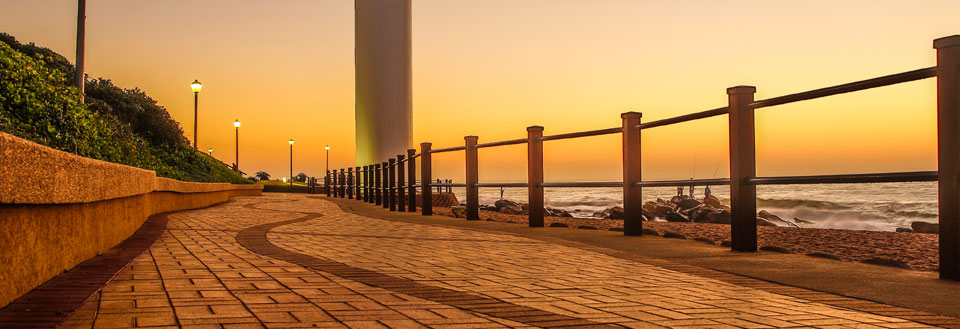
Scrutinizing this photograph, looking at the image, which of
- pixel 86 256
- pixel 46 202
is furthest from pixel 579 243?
pixel 46 202

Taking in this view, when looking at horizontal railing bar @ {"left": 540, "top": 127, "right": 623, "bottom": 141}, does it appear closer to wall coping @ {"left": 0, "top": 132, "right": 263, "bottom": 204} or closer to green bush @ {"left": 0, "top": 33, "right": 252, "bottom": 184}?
wall coping @ {"left": 0, "top": 132, "right": 263, "bottom": 204}

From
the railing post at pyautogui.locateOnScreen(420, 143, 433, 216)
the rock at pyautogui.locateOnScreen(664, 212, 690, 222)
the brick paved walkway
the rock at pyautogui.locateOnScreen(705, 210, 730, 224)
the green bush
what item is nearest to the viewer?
the brick paved walkway

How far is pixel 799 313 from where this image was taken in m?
3.33

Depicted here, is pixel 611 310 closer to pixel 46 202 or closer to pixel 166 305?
pixel 166 305

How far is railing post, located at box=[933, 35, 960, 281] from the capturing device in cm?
419

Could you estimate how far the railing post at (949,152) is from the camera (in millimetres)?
4188

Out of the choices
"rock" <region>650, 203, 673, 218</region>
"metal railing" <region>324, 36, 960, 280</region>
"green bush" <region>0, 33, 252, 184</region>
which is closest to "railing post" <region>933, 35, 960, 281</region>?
"metal railing" <region>324, 36, 960, 280</region>

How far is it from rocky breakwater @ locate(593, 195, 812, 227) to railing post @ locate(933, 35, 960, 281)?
35.5ft

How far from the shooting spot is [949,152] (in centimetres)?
425

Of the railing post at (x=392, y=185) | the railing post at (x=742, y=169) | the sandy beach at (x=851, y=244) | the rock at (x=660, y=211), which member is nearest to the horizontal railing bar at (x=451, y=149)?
the railing post at (x=392, y=185)

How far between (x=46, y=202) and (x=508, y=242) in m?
4.21

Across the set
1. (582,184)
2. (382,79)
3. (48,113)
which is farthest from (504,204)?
(48,113)

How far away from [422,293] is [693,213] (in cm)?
1782

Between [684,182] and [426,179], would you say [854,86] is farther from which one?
[426,179]
